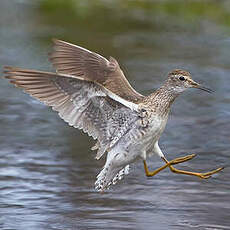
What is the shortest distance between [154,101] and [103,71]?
75 cm

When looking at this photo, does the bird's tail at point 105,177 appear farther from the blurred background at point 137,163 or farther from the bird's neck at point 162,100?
the bird's neck at point 162,100

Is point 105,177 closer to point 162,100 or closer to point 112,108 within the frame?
point 112,108

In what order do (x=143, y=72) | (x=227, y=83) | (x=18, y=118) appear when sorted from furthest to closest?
(x=143, y=72) → (x=227, y=83) → (x=18, y=118)

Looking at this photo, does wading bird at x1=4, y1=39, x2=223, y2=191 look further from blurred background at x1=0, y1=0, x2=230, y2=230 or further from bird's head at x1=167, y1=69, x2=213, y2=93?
blurred background at x1=0, y1=0, x2=230, y2=230

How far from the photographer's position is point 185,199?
23.9 feet

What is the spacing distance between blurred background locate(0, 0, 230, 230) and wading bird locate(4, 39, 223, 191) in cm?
50

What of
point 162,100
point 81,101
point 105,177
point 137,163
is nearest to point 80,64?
point 81,101

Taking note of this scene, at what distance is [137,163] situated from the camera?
28.0ft

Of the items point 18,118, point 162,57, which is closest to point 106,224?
point 18,118

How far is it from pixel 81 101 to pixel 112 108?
0.28m

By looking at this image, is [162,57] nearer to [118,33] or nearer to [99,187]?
[118,33]

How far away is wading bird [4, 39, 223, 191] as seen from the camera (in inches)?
249

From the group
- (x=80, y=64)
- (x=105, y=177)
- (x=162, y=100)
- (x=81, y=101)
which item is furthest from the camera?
(x=80, y=64)

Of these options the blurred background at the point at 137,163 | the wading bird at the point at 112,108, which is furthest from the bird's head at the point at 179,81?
the blurred background at the point at 137,163
